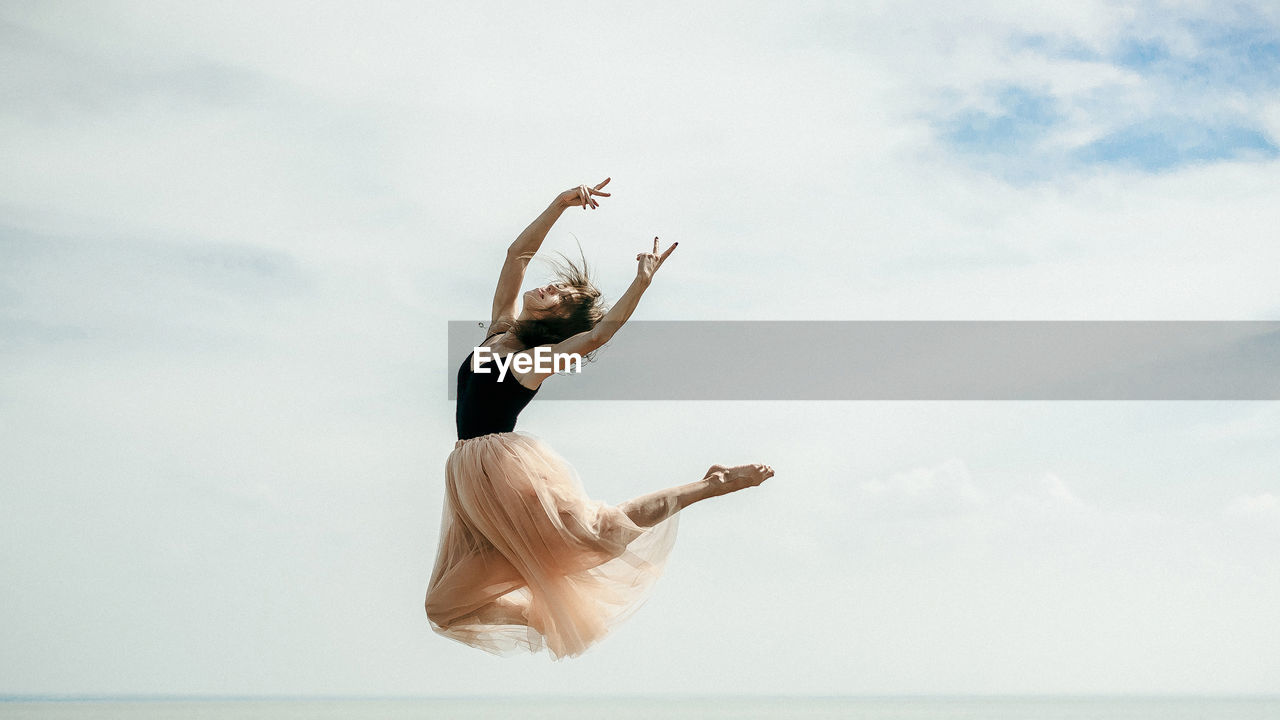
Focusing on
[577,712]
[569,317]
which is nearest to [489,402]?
[569,317]

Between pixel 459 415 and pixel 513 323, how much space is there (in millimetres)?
351

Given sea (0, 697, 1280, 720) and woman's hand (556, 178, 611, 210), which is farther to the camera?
sea (0, 697, 1280, 720)

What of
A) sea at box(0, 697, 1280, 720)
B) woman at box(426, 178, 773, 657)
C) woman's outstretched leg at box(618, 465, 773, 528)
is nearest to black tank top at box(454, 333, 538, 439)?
woman at box(426, 178, 773, 657)

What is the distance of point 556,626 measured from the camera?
3984mm

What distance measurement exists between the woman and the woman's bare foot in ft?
0.10

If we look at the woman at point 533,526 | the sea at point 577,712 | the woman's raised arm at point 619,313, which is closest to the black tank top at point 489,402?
the woman at point 533,526

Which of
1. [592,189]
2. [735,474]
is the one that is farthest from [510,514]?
[592,189]

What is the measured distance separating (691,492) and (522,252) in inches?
41.2

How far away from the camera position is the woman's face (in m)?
4.11

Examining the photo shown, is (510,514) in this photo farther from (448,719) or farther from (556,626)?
(448,719)

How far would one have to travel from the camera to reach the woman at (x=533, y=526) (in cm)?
Result: 392

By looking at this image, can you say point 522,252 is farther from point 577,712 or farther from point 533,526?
point 577,712

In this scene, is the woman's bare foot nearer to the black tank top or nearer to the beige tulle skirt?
the beige tulle skirt

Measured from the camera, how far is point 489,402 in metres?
4.03
